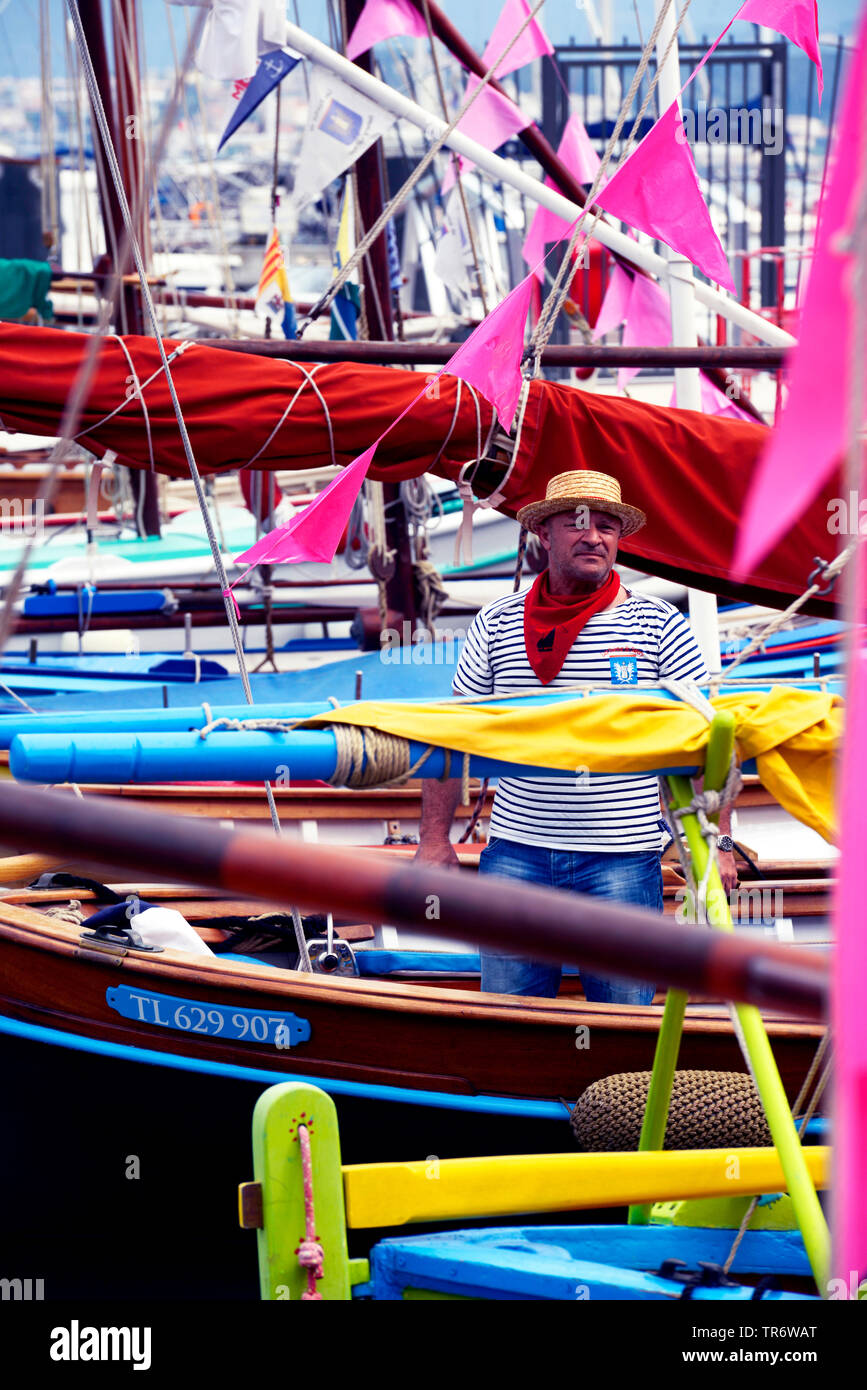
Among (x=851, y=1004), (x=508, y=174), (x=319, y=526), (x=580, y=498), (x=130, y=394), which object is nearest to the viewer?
(x=851, y=1004)

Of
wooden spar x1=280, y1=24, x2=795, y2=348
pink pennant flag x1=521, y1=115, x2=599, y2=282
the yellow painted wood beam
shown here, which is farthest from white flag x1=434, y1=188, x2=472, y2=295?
the yellow painted wood beam

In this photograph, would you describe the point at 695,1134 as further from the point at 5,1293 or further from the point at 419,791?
the point at 419,791

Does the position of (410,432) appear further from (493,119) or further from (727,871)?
(493,119)

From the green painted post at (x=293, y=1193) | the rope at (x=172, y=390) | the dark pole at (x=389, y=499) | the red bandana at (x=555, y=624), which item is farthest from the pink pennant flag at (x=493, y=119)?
the green painted post at (x=293, y=1193)

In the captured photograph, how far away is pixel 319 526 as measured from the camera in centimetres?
422

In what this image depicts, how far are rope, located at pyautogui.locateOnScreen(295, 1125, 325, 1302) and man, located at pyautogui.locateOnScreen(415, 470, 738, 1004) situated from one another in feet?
4.01

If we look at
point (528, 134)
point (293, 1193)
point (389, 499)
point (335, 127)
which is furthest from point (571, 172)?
point (293, 1193)

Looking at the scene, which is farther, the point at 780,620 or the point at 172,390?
the point at 172,390

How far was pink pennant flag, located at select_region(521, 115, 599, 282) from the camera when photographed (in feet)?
24.1

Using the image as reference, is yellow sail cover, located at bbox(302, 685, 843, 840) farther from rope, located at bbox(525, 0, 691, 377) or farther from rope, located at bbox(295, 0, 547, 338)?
rope, located at bbox(295, 0, 547, 338)

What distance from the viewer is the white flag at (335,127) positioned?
5586 millimetres

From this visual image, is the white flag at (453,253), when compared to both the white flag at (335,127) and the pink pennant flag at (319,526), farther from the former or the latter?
the pink pennant flag at (319,526)

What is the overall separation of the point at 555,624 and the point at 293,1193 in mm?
1667
